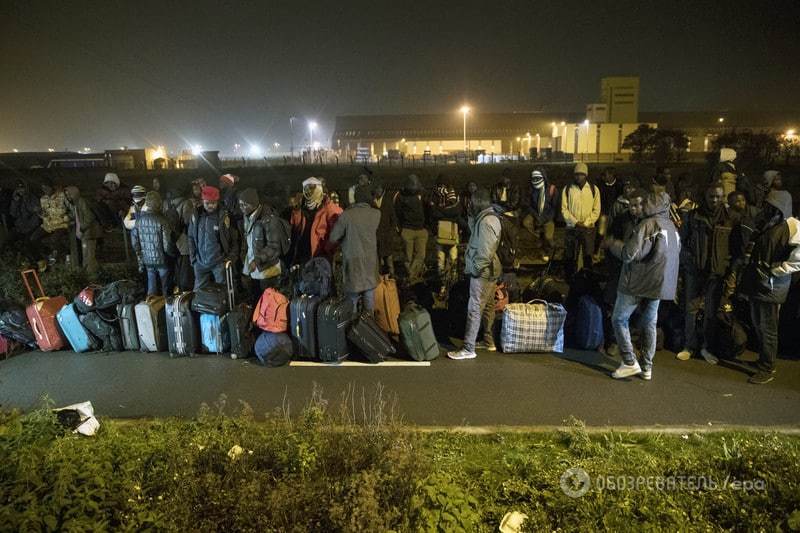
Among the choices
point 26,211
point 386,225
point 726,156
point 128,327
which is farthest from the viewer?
point 26,211

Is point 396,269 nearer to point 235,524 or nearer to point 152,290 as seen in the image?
point 152,290

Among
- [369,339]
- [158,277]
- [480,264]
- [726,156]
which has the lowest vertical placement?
[369,339]

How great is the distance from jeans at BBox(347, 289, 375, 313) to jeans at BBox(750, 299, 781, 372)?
4368 millimetres

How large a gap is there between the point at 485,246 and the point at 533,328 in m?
1.29

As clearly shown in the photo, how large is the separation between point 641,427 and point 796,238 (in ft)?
8.57

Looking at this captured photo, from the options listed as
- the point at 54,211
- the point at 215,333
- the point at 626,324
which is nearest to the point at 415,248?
the point at 215,333

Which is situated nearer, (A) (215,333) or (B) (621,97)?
(A) (215,333)

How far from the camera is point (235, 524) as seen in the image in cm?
355

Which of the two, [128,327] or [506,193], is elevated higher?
[506,193]

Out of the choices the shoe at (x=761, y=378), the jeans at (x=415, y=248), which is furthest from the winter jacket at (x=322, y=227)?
the shoe at (x=761, y=378)

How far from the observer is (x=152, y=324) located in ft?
23.6

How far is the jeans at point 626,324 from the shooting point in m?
6.04

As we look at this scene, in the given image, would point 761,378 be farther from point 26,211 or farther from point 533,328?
point 26,211

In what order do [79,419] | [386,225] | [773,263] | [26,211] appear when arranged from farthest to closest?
[26,211]
[386,225]
[773,263]
[79,419]
